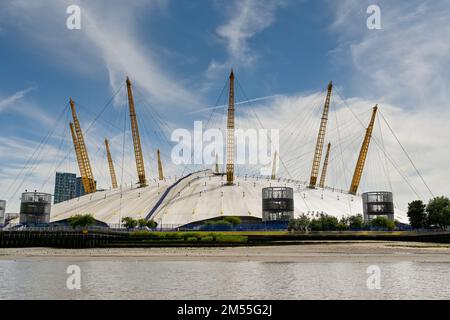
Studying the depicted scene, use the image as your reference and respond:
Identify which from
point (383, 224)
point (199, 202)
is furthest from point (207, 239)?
point (383, 224)

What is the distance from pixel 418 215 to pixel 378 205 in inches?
445

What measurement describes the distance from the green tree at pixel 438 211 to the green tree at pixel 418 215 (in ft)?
4.35

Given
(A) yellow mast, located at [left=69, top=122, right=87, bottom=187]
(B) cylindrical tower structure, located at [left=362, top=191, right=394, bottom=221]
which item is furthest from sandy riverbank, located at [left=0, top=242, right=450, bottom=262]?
(A) yellow mast, located at [left=69, top=122, right=87, bottom=187]

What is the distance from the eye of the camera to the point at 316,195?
14450cm

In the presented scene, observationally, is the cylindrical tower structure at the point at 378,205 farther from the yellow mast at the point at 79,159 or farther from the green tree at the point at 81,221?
the yellow mast at the point at 79,159

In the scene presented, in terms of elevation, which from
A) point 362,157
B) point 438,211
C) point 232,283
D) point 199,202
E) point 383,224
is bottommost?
point 232,283

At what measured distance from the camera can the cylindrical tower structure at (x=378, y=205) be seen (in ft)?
391

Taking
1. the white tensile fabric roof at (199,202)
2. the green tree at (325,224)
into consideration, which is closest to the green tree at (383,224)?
the green tree at (325,224)

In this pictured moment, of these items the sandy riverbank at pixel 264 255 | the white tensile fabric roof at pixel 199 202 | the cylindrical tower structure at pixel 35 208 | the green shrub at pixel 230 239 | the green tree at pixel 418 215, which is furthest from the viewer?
the cylindrical tower structure at pixel 35 208

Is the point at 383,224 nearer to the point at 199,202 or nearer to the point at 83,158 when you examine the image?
the point at 199,202

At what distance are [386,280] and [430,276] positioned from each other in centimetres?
482

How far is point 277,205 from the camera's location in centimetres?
11375
